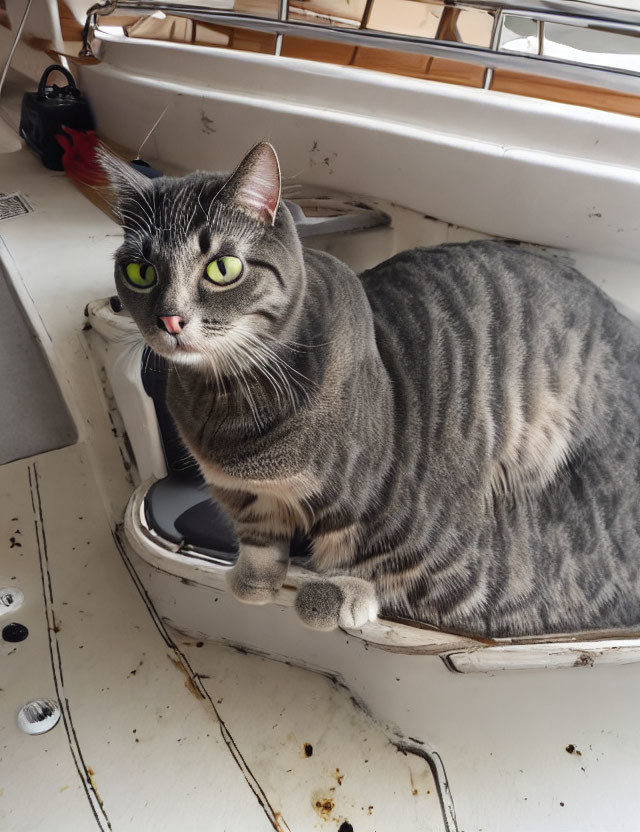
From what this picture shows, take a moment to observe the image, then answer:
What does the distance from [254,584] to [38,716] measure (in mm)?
340

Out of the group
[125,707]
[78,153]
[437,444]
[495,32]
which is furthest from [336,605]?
[78,153]

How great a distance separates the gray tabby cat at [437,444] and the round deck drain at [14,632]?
35cm

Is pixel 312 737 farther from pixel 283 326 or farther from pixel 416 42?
pixel 416 42

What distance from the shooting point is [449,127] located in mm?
1100

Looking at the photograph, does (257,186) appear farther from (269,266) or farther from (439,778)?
(439,778)

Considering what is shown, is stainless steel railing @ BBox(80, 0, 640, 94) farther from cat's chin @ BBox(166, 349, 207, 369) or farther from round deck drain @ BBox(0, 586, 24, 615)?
round deck drain @ BBox(0, 586, 24, 615)

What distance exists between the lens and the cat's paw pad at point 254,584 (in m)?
0.84

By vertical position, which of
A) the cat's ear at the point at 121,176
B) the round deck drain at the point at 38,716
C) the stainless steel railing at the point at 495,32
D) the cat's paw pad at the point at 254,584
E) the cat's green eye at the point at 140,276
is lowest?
the round deck drain at the point at 38,716

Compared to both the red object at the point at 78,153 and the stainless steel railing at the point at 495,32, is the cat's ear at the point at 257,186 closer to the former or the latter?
the stainless steel railing at the point at 495,32

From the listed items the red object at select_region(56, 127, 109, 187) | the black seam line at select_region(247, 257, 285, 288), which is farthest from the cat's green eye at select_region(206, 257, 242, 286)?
the red object at select_region(56, 127, 109, 187)

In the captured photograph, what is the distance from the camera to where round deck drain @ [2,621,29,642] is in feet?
3.20

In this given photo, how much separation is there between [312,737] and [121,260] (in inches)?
24.7

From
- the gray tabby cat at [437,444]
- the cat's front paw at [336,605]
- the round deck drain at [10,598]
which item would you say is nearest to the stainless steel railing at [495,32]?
the gray tabby cat at [437,444]

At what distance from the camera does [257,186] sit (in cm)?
65
